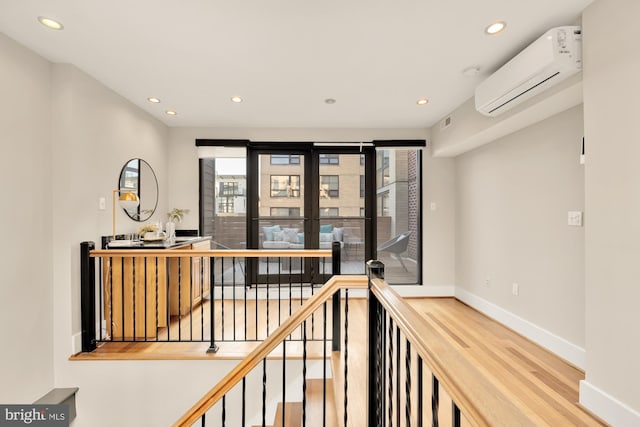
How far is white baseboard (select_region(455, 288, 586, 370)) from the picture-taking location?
2.55m

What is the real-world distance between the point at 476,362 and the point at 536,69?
7.44 feet

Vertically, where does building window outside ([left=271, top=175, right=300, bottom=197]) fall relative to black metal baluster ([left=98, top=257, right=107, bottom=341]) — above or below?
above

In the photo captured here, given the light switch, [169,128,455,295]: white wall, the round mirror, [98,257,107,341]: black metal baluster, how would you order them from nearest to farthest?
→ the light switch
[98,257,107,341]: black metal baluster
the round mirror
[169,128,455,295]: white wall

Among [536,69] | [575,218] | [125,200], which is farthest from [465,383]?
[125,200]

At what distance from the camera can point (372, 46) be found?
2305 millimetres

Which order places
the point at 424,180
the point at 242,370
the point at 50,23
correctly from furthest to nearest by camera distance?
1. the point at 424,180
2. the point at 50,23
3. the point at 242,370

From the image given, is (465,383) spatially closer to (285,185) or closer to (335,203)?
(335,203)

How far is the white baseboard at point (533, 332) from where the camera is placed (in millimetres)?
2547

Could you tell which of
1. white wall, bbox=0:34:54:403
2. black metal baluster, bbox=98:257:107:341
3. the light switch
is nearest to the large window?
the light switch

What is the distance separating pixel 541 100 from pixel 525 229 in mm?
1363

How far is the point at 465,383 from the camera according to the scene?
638 millimetres

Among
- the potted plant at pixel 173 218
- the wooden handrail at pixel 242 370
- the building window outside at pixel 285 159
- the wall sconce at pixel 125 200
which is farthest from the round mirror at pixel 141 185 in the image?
the wooden handrail at pixel 242 370

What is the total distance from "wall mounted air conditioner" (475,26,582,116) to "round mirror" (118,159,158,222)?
12.3 feet

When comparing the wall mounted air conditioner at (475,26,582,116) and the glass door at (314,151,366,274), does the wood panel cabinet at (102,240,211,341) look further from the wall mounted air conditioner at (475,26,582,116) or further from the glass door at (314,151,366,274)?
the wall mounted air conditioner at (475,26,582,116)
